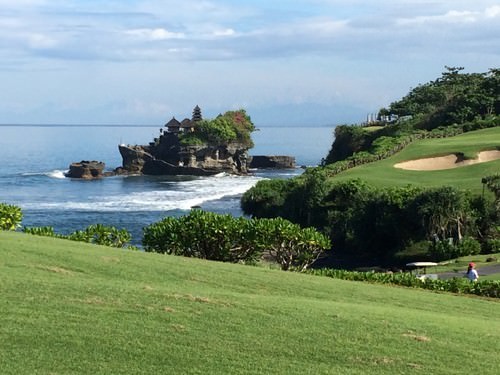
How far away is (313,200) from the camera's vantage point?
51.1 metres

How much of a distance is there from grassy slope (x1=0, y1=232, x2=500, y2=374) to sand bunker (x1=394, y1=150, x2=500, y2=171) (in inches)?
1682

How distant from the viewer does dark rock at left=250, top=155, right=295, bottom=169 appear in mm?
133375

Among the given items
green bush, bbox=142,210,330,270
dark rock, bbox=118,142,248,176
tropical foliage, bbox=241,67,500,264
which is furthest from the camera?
dark rock, bbox=118,142,248,176

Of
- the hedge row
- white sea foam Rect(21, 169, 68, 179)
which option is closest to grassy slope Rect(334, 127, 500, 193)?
the hedge row

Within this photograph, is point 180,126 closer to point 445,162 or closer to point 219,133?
point 219,133

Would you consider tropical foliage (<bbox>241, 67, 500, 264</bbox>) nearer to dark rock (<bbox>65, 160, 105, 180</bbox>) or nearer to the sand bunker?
the sand bunker

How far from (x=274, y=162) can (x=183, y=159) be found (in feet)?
64.8

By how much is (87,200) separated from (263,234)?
200 feet

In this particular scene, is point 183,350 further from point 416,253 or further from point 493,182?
point 493,182

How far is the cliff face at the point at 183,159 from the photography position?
394 feet

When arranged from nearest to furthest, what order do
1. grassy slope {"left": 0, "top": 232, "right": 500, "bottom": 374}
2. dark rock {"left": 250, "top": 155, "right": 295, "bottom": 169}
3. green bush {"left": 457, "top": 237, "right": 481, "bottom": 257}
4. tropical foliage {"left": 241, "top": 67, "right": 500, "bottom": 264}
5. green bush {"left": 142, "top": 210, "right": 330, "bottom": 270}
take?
grassy slope {"left": 0, "top": 232, "right": 500, "bottom": 374} → green bush {"left": 142, "top": 210, "right": 330, "bottom": 270} → green bush {"left": 457, "top": 237, "right": 481, "bottom": 257} → tropical foliage {"left": 241, "top": 67, "right": 500, "bottom": 264} → dark rock {"left": 250, "top": 155, "right": 295, "bottom": 169}

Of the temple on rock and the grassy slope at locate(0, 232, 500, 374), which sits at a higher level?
the temple on rock

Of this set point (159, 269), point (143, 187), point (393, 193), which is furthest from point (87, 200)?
point (159, 269)

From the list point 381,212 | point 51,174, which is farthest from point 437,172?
point 51,174
